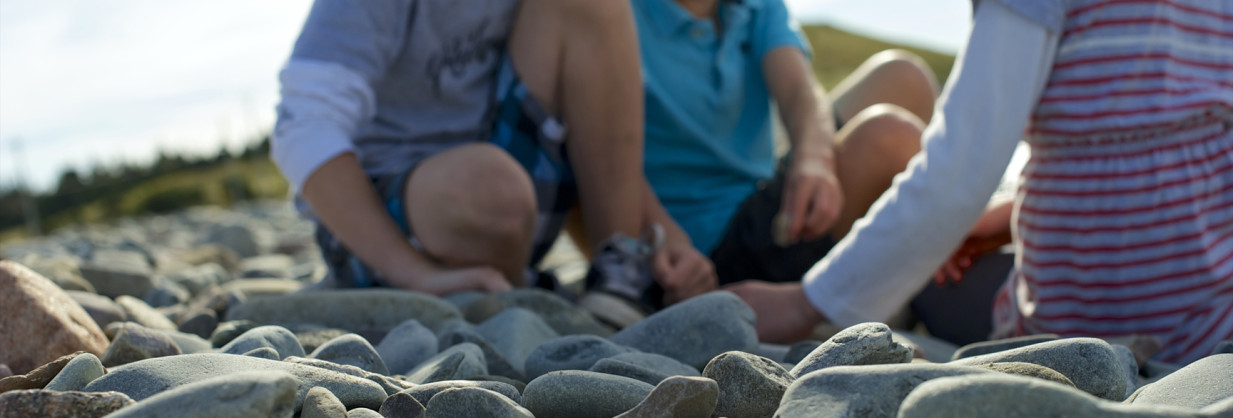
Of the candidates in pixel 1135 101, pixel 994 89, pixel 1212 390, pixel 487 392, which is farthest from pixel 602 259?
pixel 1212 390

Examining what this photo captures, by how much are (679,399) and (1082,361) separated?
0.38 metres

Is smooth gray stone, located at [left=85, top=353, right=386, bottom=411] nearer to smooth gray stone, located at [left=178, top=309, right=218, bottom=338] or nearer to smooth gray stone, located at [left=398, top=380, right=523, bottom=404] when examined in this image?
smooth gray stone, located at [left=398, top=380, right=523, bottom=404]

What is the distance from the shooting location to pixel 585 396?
2.67ft

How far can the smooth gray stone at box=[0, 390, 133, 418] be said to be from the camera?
68 centimetres

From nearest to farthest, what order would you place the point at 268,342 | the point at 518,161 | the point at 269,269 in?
the point at 268,342 → the point at 518,161 → the point at 269,269

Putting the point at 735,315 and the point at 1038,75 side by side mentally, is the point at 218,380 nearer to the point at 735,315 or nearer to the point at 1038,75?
the point at 735,315

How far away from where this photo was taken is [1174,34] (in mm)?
1226

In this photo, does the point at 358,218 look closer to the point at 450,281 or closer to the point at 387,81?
the point at 450,281

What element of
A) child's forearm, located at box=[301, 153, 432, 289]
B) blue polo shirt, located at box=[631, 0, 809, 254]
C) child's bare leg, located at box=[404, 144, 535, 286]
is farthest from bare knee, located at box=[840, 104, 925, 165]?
child's forearm, located at box=[301, 153, 432, 289]

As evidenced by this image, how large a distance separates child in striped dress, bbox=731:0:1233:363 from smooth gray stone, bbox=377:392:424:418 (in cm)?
84

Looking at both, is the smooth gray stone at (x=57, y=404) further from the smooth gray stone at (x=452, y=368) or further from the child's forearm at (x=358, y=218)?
the child's forearm at (x=358, y=218)

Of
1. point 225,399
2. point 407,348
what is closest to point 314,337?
point 407,348

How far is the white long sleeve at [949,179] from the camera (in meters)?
1.25

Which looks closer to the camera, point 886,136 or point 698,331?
point 698,331
